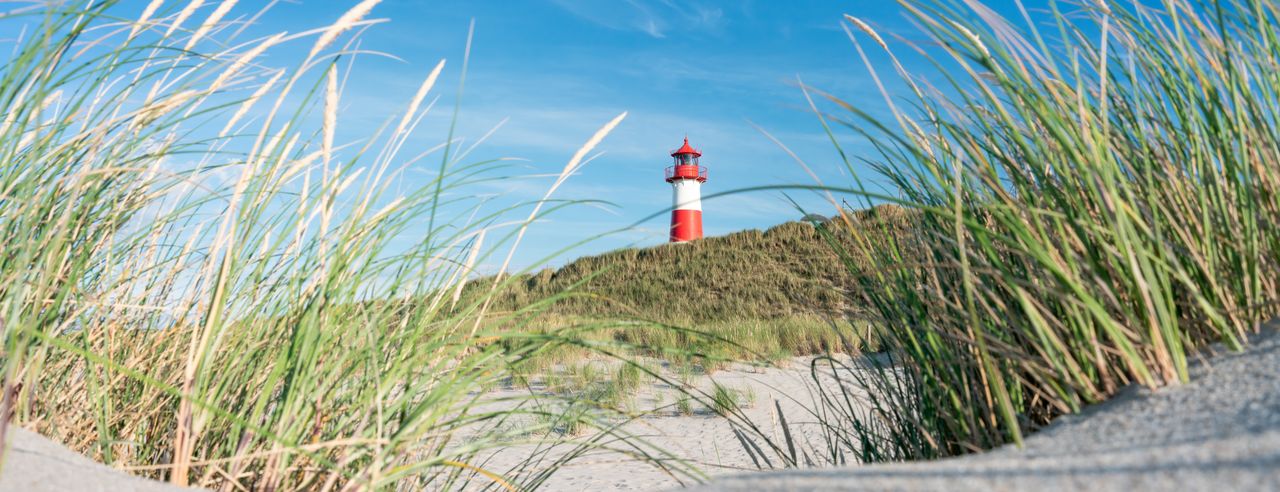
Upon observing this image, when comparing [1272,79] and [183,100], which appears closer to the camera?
[1272,79]

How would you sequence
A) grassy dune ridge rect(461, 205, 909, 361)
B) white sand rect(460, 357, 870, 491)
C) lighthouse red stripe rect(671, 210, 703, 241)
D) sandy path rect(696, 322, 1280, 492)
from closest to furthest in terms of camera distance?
sandy path rect(696, 322, 1280, 492), white sand rect(460, 357, 870, 491), grassy dune ridge rect(461, 205, 909, 361), lighthouse red stripe rect(671, 210, 703, 241)

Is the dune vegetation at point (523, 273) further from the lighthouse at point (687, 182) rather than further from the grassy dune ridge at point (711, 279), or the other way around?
the lighthouse at point (687, 182)

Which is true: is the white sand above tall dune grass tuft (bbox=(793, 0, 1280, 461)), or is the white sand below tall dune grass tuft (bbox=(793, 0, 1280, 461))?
below

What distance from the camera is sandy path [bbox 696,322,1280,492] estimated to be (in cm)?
73

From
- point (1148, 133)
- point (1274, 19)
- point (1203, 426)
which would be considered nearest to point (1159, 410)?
point (1203, 426)

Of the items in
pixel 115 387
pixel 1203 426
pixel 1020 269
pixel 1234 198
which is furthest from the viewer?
pixel 115 387

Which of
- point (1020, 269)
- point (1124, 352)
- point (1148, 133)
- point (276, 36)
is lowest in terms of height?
point (1124, 352)

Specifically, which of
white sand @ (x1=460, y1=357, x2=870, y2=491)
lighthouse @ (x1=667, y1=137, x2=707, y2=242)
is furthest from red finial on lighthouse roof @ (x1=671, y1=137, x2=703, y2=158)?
white sand @ (x1=460, y1=357, x2=870, y2=491)

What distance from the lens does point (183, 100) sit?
153 centimetres

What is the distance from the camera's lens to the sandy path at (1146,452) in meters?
0.73

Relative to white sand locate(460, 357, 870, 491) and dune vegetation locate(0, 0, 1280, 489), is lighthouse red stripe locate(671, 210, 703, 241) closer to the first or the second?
white sand locate(460, 357, 870, 491)

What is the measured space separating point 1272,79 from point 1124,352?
63 centimetres

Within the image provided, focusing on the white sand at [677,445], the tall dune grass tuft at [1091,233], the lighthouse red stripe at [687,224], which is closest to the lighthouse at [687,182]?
the lighthouse red stripe at [687,224]

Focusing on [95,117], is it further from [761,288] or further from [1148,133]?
[761,288]
